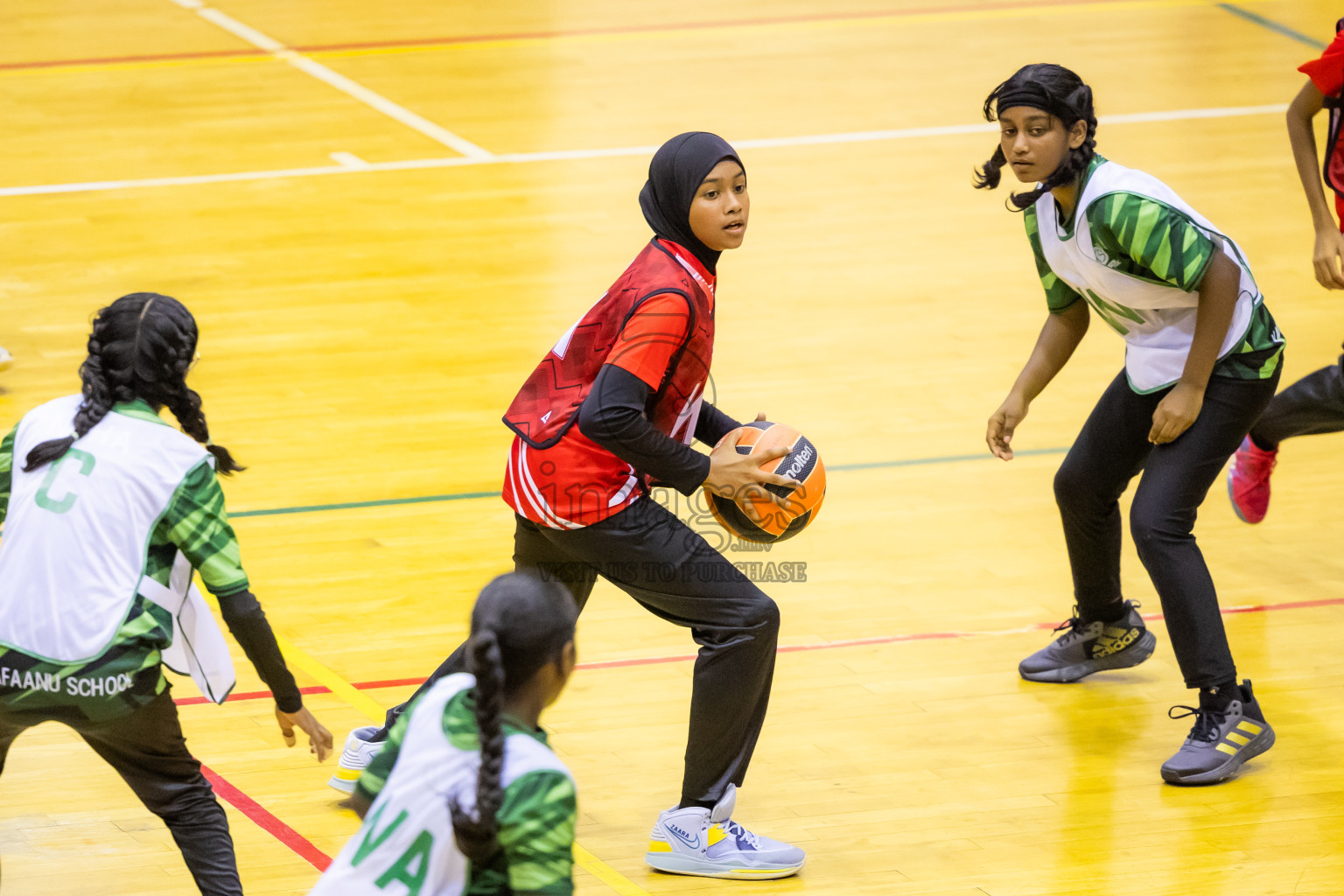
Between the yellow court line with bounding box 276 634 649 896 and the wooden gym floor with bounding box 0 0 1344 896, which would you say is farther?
the wooden gym floor with bounding box 0 0 1344 896

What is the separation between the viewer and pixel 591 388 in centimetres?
385

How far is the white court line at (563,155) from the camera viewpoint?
31.3 feet

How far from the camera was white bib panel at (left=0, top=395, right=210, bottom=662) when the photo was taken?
10.5 feet

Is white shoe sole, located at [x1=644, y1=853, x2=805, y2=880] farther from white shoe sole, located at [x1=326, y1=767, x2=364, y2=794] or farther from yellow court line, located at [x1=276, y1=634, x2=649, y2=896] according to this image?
white shoe sole, located at [x1=326, y1=767, x2=364, y2=794]

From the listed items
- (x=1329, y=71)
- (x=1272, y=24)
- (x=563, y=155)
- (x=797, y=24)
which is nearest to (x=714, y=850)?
(x=1329, y=71)

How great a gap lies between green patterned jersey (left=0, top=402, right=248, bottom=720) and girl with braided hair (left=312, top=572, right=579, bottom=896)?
0.80 metres

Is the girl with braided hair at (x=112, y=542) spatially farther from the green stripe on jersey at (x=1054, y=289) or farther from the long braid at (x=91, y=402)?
the green stripe on jersey at (x=1054, y=289)

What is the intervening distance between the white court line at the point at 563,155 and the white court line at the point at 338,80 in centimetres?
26

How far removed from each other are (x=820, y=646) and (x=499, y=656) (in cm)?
296

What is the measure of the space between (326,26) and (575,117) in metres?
3.09

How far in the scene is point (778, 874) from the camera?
415cm

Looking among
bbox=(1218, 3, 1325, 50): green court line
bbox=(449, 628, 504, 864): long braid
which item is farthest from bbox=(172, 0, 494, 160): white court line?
bbox=(449, 628, 504, 864): long braid

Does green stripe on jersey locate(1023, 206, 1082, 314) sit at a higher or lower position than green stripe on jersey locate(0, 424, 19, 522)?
lower

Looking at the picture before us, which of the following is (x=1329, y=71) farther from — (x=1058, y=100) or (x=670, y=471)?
(x=670, y=471)
